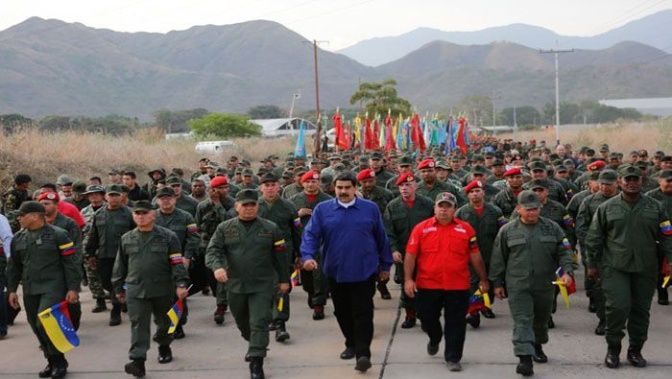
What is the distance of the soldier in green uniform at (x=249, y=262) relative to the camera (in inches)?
277

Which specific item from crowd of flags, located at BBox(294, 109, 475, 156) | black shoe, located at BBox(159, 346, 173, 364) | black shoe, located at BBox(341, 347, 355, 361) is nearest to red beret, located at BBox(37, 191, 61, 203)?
black shoe, located at BBox(159, 346, 173, 364)

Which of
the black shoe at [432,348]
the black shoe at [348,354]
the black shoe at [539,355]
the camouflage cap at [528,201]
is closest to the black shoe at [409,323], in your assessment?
the black shoe at [432,348]

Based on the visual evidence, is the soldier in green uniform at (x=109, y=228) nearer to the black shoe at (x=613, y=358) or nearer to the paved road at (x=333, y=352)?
the paved road at (x=333, y=352)

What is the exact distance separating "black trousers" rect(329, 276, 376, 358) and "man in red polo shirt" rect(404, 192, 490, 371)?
422mm

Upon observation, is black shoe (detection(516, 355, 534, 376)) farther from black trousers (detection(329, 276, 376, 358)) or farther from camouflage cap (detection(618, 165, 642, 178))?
camouflage cap (detection(618, 165, 642, 178))

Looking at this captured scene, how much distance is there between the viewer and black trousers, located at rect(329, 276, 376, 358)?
22.8ft

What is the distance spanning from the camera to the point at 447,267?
6996 mm

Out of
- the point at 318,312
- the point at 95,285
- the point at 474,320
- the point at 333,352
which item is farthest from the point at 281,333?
the point at 95,285

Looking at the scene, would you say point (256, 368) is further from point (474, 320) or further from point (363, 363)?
point (474, 320)

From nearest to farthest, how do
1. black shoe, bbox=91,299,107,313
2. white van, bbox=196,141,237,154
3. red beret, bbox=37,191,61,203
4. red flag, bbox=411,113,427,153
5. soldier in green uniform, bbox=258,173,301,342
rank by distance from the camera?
red beret, bbox=37,191,61,203, soldier in green uniform, bbox=258,173,301,342, black shoe, bbox=91,299,107,313, red flag, bbox=411,113,427,153, white van, bbox=196,141,237,154

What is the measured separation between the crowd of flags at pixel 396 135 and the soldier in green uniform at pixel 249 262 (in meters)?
16.9

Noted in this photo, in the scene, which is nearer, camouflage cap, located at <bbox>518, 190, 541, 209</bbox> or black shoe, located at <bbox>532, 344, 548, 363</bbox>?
camouflage cap, located at <bbox>518, 190, 541, 209</bbox>

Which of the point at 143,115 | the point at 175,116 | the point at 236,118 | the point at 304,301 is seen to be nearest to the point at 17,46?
the point at 143,115

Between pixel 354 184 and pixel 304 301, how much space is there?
392 cm
